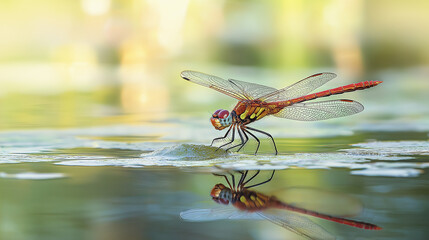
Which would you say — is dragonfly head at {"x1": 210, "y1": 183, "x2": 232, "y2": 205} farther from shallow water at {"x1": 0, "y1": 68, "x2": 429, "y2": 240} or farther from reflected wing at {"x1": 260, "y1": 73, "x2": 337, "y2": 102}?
reflected wing at {"x1": 260, "y1": 73, "x2": 337, "y2": 102}

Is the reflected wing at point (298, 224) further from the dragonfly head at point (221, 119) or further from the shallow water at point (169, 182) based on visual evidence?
the dragonfly head at point (221, 119)

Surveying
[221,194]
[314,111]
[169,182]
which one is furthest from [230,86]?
[221,194]

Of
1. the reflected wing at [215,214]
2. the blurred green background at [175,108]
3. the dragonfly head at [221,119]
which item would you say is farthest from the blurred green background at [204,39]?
the reflected wing at [215,214]

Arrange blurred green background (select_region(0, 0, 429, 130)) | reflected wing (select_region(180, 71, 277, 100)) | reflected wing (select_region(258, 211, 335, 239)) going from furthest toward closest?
blurred green background (select_region(0, 0, 429, 130)) < reflected wing (select_region(180, 71, 277, 100)) < reflected wing (select_region(258, 211, 335, 239))

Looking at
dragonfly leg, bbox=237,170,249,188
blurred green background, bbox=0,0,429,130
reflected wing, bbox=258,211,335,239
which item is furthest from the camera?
blurred green background, bbox=0,0,429,130

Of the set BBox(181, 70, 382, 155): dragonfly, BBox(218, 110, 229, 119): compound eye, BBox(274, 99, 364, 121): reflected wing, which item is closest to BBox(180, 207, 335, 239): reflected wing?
BBox(181, 70, 382, 155): dragonfly
